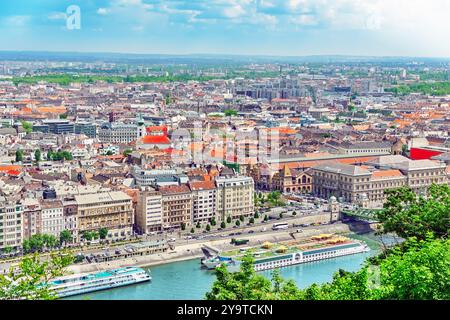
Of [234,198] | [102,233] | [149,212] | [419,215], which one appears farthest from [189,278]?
[419,215]

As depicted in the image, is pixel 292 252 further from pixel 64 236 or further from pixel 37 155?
pixel 37 155

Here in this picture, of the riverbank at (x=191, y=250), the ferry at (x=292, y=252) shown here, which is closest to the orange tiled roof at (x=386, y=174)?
the riverbank at (x=191, y=250)

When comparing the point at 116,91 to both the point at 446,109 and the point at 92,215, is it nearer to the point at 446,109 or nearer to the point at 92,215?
the point at 446,109

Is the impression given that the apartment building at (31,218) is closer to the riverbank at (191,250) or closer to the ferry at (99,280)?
the riverbank at (191,250)

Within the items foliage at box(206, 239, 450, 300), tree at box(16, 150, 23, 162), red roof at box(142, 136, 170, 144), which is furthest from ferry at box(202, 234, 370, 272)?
red roof at box(142, 136, 170, 144)

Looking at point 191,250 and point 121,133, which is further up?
point 121,133

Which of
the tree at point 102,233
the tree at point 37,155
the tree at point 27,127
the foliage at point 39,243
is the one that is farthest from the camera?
the tree at point 27,127
